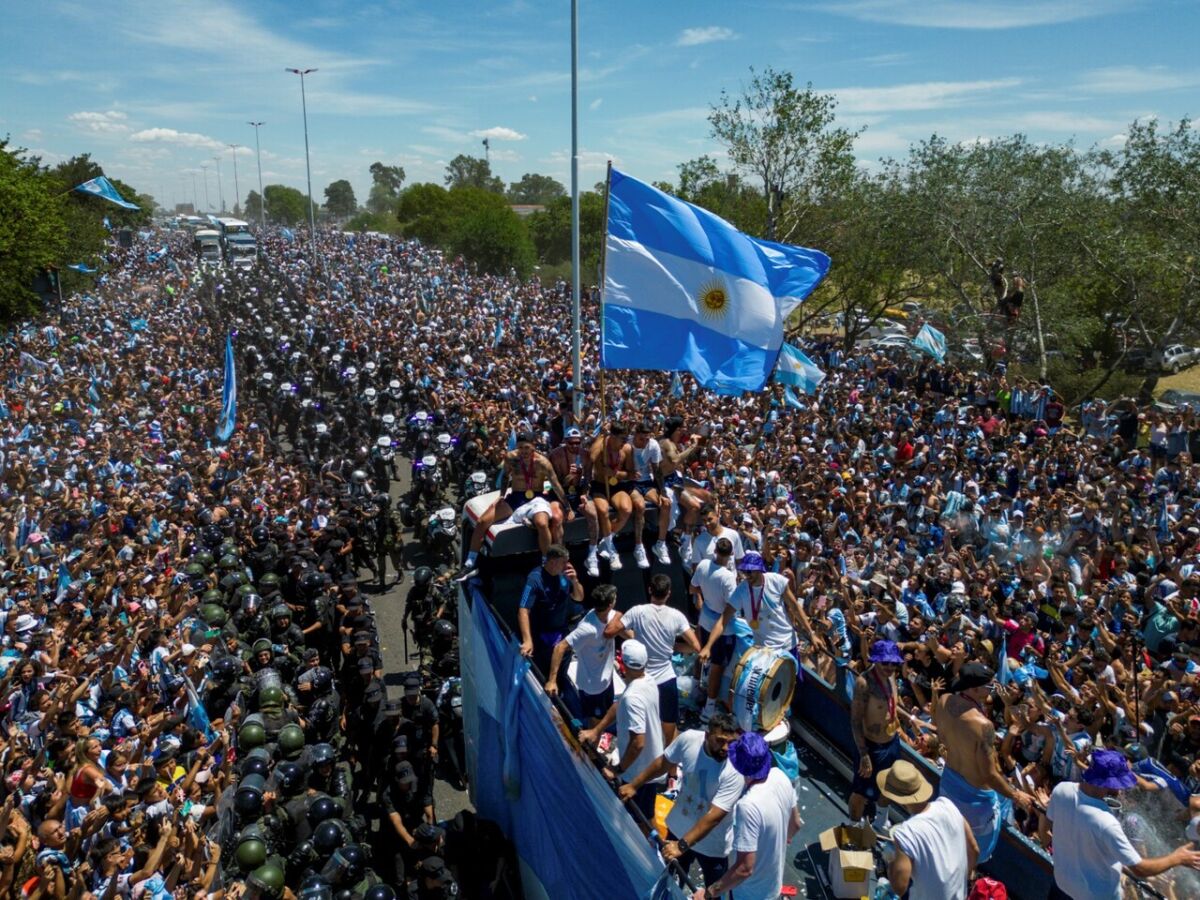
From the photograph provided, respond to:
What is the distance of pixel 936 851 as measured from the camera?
3551 mm

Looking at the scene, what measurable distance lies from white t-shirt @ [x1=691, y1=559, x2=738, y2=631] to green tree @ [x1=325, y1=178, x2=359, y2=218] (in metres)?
167

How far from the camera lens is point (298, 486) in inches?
523

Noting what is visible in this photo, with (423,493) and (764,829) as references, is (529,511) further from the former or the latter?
(423,493)

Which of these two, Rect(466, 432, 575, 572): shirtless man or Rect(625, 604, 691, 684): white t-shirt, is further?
Rect(466, 432, 575, 572): shirtless man

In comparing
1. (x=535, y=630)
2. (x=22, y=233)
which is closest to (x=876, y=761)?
(x=535, y=630)

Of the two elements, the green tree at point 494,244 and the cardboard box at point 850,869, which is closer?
the cardboard box at point 850,869

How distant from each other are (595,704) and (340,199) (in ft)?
553

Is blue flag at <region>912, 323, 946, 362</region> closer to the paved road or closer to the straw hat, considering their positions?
the paved road

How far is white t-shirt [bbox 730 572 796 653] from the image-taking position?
5.72 m

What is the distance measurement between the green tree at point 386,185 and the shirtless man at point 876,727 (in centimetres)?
16016

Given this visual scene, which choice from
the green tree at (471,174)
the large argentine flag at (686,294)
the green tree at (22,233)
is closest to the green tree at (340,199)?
the green tree at (471,174)

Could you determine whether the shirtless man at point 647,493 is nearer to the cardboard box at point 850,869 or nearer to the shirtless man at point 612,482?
the shirtless man at point 612,482

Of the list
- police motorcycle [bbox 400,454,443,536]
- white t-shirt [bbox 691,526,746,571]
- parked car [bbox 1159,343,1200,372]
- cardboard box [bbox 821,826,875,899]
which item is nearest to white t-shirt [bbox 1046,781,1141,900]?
cardboard box [bbox 821,826,875,899]

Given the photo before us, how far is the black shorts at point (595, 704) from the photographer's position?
5.62 metres
